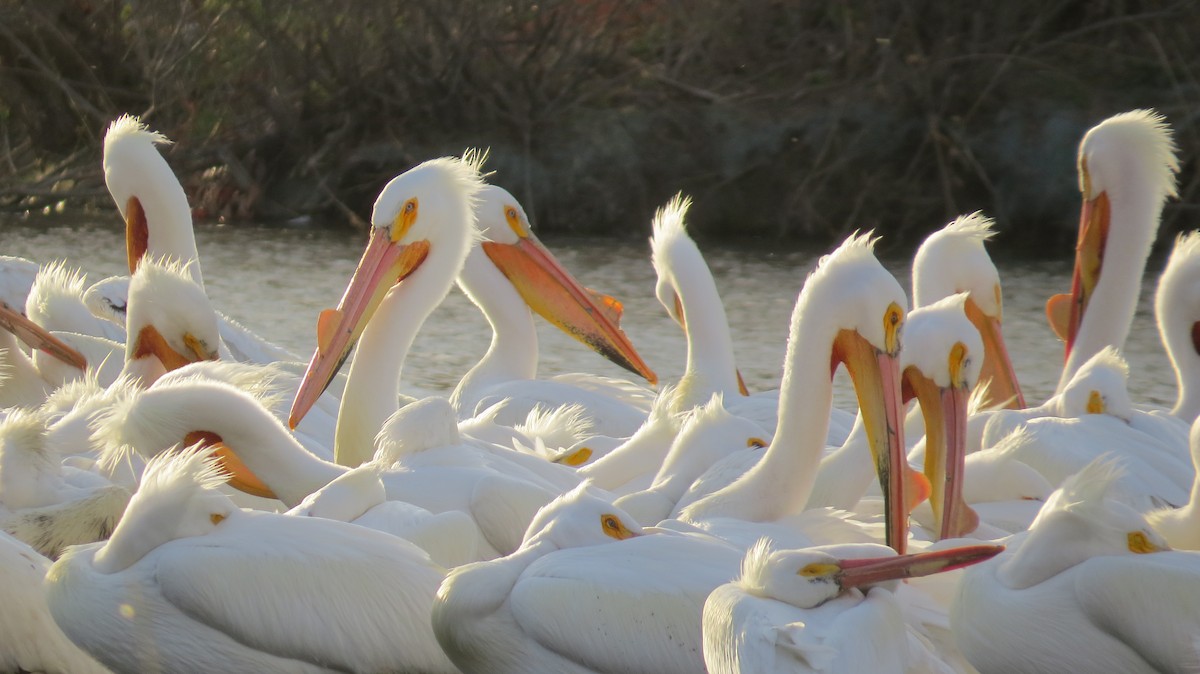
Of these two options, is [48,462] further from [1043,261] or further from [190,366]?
[1043,261]

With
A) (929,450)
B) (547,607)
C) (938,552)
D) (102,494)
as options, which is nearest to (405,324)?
(102,494)

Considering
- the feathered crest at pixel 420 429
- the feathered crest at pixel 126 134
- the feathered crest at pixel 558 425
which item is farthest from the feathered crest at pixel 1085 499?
the feathered crest at pixel 126 134

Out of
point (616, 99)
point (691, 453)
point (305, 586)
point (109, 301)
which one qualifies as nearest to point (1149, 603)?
point (691, 453)

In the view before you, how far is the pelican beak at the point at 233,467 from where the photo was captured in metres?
3.27

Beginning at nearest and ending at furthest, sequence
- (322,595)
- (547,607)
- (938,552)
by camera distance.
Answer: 1. (938,552)
2. (547,607)
3. (322,595)

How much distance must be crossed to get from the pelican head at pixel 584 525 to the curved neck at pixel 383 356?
1.19 metres

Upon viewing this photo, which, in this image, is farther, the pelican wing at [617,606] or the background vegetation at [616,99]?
the background vegetation at [616,99]

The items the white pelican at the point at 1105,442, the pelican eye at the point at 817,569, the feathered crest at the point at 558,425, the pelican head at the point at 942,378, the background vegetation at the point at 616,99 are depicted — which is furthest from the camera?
the background vegetation at the point at 616,99

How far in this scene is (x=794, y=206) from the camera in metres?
11.0

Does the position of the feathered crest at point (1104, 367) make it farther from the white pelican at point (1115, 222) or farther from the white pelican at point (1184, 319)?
the white pelican at point (1115, 222)

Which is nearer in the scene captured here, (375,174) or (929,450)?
(929,450)

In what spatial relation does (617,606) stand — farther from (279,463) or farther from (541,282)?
(541,282)

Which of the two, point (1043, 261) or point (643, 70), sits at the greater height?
point (643, 70)

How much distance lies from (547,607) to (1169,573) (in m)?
0.90
